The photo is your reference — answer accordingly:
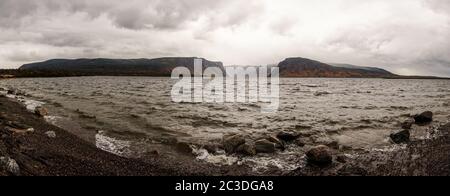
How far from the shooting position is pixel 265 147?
16.3m

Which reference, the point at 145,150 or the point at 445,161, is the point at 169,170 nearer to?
the point at 145,150

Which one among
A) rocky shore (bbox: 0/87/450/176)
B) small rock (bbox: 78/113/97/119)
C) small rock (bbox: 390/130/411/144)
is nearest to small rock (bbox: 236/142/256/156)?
rocky shore (bbox: 0/87/450/176)

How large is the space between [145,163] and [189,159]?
228cm

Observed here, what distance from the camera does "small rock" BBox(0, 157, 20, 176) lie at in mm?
10248

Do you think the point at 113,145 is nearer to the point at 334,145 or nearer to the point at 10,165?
the point at 10,165

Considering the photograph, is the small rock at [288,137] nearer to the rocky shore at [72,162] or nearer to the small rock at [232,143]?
the small rock at [232,143]

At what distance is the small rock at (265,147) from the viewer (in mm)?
16125
